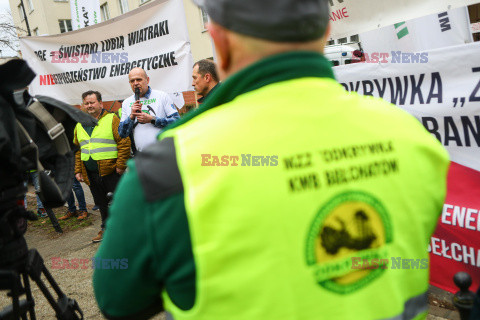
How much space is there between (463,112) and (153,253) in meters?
2.42

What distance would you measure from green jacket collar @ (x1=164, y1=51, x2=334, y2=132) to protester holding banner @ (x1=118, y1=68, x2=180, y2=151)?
359 centimetres

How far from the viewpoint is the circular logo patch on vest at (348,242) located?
839 mm

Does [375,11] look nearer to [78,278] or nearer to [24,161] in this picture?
[24,161]

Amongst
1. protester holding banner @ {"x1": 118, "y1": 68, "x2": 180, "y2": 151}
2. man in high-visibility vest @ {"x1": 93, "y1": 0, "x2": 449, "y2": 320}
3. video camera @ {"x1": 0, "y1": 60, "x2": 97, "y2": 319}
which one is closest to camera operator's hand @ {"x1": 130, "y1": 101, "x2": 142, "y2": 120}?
protester holding banner @ {"x1": 118, "y1": 68, "x2": 180, "y2": 151}

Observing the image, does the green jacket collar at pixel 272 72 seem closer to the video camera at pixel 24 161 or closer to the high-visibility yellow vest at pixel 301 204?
the high-visibility yellow vest at pixel 301 204

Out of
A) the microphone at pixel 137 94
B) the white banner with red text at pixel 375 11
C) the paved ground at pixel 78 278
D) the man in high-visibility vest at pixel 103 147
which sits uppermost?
the white banner with red text at pixel 375 11

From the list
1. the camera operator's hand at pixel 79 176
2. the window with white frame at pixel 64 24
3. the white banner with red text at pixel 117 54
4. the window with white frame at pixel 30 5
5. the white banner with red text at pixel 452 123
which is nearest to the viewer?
the white banner with red text at pixel 452 123

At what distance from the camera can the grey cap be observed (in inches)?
32.3

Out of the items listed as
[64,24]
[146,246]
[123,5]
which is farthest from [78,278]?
[64,24]

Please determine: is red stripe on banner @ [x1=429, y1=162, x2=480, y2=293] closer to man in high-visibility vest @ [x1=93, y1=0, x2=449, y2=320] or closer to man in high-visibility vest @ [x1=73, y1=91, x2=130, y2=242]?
man in high-visibility vest @ [x1=93, y1=0, x2=449, y2=320]

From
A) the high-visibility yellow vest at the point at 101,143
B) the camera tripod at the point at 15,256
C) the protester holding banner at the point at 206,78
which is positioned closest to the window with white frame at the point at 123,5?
the high-visibility yellow vest at the point at 101,143

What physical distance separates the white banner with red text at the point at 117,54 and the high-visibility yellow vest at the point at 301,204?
412 centimetres

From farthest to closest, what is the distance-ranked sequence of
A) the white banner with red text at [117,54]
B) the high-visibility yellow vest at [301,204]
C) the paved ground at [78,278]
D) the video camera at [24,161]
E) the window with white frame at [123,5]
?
the window with white frame at [123,5]
the white banner with red text at [117,54]
the paved ground at [78,278]
the video camera at [24,161]
the high-visibility yellow vest at [301,204]

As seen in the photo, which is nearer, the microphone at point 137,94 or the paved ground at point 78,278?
the paved ground at point 78,278
